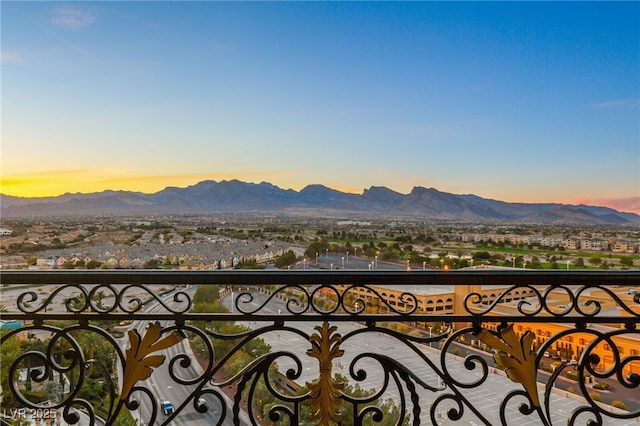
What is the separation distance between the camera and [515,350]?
1.30 meters

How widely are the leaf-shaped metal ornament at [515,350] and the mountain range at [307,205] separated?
3248 millimetres

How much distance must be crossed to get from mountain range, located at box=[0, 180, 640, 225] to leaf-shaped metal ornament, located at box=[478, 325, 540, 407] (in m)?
3.25

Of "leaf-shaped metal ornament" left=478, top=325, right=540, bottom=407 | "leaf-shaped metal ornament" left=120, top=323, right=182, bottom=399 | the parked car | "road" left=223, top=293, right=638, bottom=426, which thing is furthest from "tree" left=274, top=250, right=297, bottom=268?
"leaf-shaped metal ornament" left=478, top=325, right=540, bottom=407

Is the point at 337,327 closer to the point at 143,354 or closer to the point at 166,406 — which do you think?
the point at 143,354

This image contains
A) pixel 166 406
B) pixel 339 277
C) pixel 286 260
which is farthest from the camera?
pixel 286 260

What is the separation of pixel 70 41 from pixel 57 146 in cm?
141

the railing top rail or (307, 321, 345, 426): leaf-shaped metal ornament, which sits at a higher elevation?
the railing top rail

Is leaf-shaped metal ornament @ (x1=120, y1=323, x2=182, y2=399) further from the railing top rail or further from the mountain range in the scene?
A: the mountain range

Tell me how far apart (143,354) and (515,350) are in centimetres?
116

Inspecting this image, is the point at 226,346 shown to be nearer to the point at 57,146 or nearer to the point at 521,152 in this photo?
the point at 57,146

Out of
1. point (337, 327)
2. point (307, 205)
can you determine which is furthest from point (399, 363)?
point (307, 205)

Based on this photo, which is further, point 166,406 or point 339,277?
point 166,406

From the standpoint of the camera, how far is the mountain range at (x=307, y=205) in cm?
430

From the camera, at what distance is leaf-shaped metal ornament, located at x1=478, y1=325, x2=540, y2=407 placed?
1.30 metres
